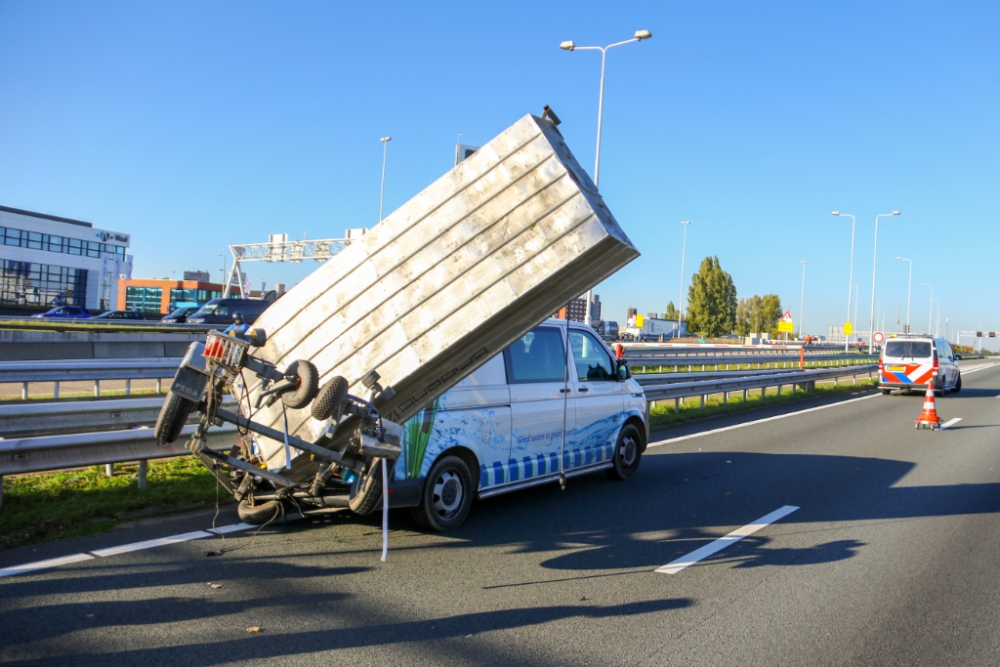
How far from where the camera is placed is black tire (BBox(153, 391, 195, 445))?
15.8 feet

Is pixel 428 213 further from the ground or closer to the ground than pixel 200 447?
further from the ground

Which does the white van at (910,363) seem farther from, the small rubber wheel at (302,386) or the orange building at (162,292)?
the orange building at (162,292)

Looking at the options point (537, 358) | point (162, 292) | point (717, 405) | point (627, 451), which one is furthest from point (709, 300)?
point (537, 358)

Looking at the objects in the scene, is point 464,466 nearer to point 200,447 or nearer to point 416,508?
point 416,508

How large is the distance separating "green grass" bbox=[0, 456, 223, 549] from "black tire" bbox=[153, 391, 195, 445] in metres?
1.75

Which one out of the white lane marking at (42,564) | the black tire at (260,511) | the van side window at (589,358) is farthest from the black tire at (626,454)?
the white lane marking at (42,564)

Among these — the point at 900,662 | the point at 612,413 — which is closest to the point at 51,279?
the point at 612,413

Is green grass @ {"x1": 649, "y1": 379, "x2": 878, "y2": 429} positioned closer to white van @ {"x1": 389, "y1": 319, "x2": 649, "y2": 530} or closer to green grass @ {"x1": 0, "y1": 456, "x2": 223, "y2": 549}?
white van @ {"x1": 389, "y1": 319, "x2": 649, "y2": 530}

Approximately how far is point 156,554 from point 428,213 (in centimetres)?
309

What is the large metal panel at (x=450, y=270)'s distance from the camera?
199 inches

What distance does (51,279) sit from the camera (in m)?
60.4

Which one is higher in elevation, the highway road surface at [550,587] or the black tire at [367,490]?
the black tire at [367,490]

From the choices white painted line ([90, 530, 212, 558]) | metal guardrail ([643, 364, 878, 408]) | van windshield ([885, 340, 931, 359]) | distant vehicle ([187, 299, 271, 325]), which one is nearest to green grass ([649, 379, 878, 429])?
metal guardrail ([643, 364, 878, 408])

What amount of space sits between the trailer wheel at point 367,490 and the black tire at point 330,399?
761 mm
